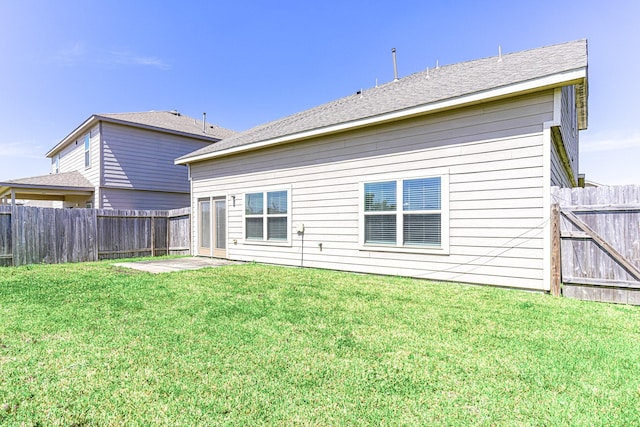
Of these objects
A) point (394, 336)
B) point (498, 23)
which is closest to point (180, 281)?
point (394, 336)

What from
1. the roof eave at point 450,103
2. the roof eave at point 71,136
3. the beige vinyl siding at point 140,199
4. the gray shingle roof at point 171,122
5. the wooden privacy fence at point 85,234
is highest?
the gray shingle roof at point 171,122

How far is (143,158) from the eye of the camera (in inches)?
544

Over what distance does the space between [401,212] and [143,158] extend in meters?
12.3

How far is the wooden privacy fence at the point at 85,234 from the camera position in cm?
845

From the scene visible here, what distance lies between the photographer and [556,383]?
2184 millimetres

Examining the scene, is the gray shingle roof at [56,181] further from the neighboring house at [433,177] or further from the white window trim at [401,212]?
the white window trim at [401,212]

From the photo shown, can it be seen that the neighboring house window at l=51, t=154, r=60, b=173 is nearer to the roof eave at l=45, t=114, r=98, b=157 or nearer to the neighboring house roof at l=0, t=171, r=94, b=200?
the roof eave at l=45, t=114, r=98, b=157

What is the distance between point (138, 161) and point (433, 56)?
12322 mm

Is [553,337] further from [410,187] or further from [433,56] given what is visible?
[433,56]

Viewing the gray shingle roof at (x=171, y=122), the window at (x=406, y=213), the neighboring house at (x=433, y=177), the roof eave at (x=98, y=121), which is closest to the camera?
the neighboring house at (x=433, y=177)

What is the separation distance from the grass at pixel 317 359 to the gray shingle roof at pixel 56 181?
9.76 meters

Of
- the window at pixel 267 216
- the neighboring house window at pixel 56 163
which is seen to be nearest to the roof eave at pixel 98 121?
the neighboring house window at pixel 56 163

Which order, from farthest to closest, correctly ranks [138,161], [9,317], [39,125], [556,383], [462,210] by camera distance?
[39,125], [138,161], [462,210], [9,317], [556,383]

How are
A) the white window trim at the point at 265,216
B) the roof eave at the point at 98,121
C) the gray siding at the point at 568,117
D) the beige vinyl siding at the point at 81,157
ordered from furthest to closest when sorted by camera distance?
the beige vinyl siding at the point at 81,157 → the roof eave at the point at 98,121 → the white window trim at the point at 265,216 → the gray siding at the point at 568,117
